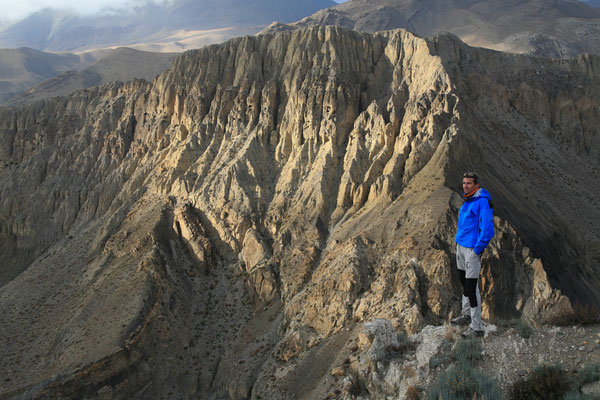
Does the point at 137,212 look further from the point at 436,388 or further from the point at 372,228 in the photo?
the point at 436,388

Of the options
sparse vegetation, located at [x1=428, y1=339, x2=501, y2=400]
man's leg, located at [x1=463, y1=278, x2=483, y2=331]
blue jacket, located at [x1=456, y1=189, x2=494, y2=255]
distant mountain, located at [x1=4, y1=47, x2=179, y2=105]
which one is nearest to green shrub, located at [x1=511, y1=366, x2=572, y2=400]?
sparse vegetation, located at [x1=428, y1=339, x2=501, y2=400]

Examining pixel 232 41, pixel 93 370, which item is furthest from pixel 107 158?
pixel 93 370

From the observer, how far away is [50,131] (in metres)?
64.2

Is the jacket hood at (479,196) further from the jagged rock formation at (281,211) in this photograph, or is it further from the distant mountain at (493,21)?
the distant mountain at (493,21)

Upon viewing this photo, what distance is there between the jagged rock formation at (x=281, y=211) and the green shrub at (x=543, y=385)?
38.2 feet

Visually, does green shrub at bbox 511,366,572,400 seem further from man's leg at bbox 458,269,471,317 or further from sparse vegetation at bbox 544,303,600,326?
man's leg at bbox 458,269,471,317

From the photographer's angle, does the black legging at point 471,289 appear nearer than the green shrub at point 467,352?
No

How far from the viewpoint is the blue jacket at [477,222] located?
11086 mm

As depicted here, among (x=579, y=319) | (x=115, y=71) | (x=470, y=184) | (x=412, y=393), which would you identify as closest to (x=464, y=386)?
(x=412, y=393)

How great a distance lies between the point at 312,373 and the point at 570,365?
17.5 metres

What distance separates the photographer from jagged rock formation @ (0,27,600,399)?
28547 mm

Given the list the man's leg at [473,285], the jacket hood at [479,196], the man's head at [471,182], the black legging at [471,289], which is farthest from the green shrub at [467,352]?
the man's head at [471,182]

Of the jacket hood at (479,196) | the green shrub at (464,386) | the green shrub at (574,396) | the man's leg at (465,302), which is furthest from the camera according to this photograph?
the man's leg at (465,302)

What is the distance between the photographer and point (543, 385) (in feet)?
29.7
